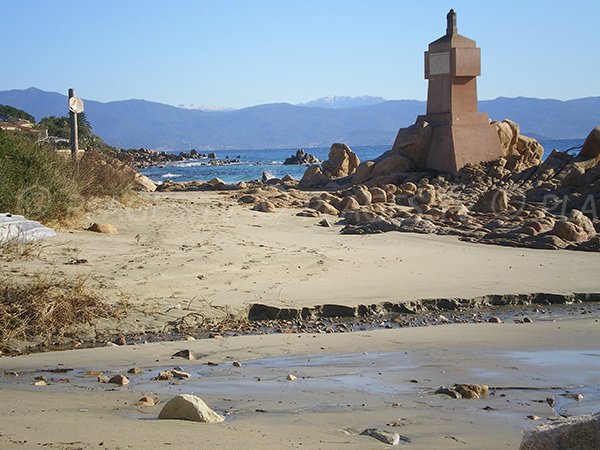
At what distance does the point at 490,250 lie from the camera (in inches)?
486

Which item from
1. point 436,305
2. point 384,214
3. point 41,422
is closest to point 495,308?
point 436,305

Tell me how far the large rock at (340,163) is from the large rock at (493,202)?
36.3ft

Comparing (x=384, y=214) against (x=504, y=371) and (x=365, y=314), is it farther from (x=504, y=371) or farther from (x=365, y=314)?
(x=504, y=371)

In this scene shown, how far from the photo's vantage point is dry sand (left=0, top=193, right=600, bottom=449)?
4102 millimetres

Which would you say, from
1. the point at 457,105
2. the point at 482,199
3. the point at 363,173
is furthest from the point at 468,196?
the point at 363,173

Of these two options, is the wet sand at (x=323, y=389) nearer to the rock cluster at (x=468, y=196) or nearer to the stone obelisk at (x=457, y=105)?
the rock cluster at (x=468, y=196)

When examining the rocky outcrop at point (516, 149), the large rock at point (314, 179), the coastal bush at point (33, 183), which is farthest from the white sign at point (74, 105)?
the rocky outcrop at point (516, 149)

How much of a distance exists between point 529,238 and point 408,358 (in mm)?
7100

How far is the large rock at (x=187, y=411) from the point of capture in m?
4.14

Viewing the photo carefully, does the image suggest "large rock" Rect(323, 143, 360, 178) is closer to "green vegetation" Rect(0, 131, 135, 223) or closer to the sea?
the sea

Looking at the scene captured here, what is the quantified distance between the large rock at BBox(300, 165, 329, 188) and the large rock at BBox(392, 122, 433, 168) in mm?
3132

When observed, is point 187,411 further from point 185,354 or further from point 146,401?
point 185,354

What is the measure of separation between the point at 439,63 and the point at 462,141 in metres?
2.32

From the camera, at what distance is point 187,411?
4156mm
